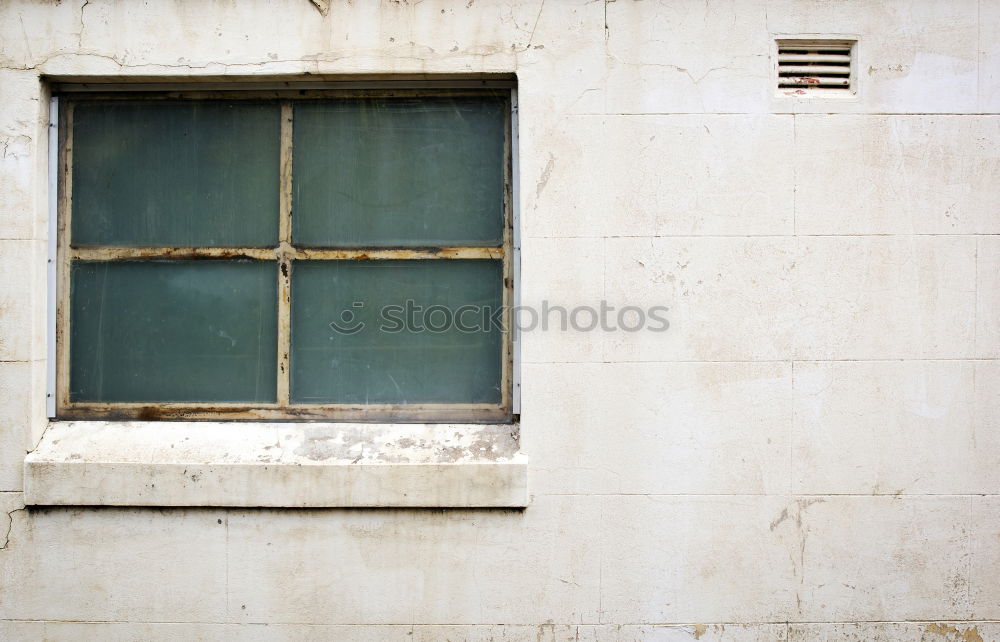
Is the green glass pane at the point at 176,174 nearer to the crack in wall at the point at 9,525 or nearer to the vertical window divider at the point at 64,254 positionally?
the vertical window divider at the point at 64,254

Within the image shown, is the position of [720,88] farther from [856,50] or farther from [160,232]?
[160,232]

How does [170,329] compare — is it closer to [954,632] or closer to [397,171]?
[397,171]

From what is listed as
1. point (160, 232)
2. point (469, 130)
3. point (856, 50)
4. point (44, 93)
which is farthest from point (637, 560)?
point (44, 93)

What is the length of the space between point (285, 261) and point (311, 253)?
136mm

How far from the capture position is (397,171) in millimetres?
3449

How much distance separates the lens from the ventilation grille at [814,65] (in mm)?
3254

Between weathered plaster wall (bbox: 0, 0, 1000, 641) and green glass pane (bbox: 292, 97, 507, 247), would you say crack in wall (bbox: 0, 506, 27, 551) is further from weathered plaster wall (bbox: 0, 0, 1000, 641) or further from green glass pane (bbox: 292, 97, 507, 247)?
green glass pane (bbox: 292, 97, 507, 247)

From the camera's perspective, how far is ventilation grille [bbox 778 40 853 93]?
325 centimetres

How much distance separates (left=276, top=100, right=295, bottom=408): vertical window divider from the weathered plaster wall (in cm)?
35

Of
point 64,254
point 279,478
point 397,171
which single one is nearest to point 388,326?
point 397,171

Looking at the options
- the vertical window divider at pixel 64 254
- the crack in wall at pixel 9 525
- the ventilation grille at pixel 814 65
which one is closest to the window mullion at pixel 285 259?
the vertical window divider at pixel 64 254

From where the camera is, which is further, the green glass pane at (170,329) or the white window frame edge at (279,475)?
Answer: the green glass pane at (170,329)

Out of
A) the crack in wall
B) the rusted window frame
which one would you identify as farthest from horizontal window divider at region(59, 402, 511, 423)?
the crack in wall

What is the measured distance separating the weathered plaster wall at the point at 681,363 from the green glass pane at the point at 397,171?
255mm
